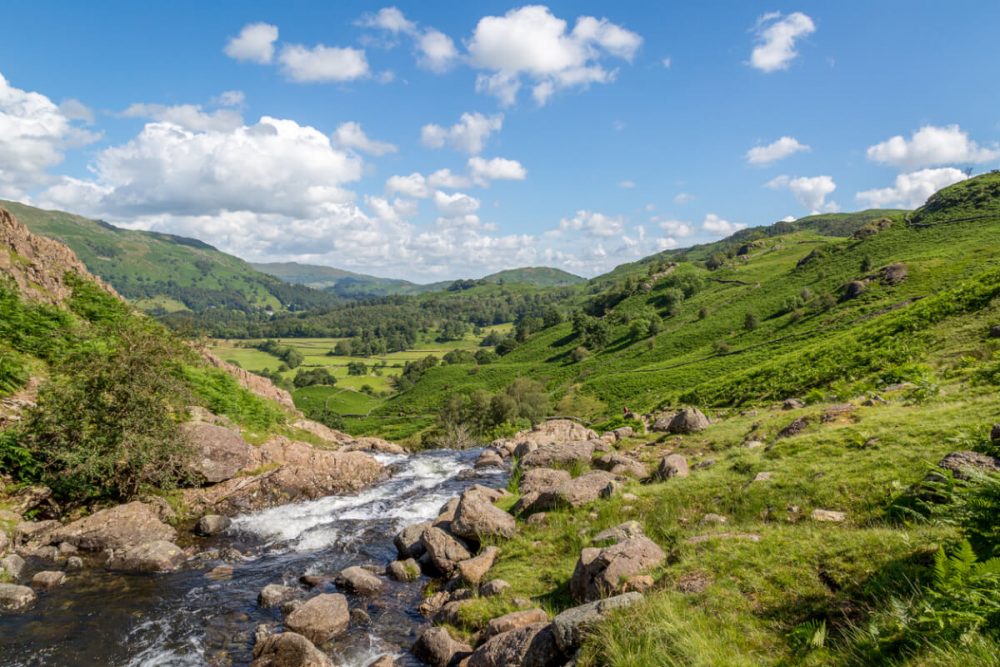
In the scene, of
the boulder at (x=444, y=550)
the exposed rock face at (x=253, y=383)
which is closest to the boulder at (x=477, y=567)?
the boulder at (x=444, y=550)

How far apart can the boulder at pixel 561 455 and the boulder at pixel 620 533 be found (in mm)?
12231

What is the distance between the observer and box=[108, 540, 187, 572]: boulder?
19.4 meters

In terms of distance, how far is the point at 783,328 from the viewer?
97875 millimetres

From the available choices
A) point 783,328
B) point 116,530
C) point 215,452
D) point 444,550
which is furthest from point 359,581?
point 783,328

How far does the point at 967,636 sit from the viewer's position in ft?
17.0

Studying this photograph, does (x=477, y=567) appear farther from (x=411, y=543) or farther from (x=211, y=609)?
(x=211, y=609)

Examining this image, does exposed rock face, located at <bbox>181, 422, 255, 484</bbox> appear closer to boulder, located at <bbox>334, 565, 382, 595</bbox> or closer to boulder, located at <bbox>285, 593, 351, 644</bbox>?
boulder, located at <bbox>334, 565, 382, 595</bbox>

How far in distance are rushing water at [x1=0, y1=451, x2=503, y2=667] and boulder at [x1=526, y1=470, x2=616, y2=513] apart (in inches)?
236

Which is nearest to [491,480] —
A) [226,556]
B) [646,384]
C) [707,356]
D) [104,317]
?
[226,556]

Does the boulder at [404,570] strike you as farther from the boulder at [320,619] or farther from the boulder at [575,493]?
the boulder at [575,493]

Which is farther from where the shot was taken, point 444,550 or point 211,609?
point 444,550

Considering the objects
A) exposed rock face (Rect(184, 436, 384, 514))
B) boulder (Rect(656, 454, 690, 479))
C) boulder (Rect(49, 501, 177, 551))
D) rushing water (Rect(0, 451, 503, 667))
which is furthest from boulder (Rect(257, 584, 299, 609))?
boulder (Rect(656, 454, 690, 479))

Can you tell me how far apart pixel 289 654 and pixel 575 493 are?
11086 mm

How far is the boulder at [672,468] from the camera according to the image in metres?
19.7
